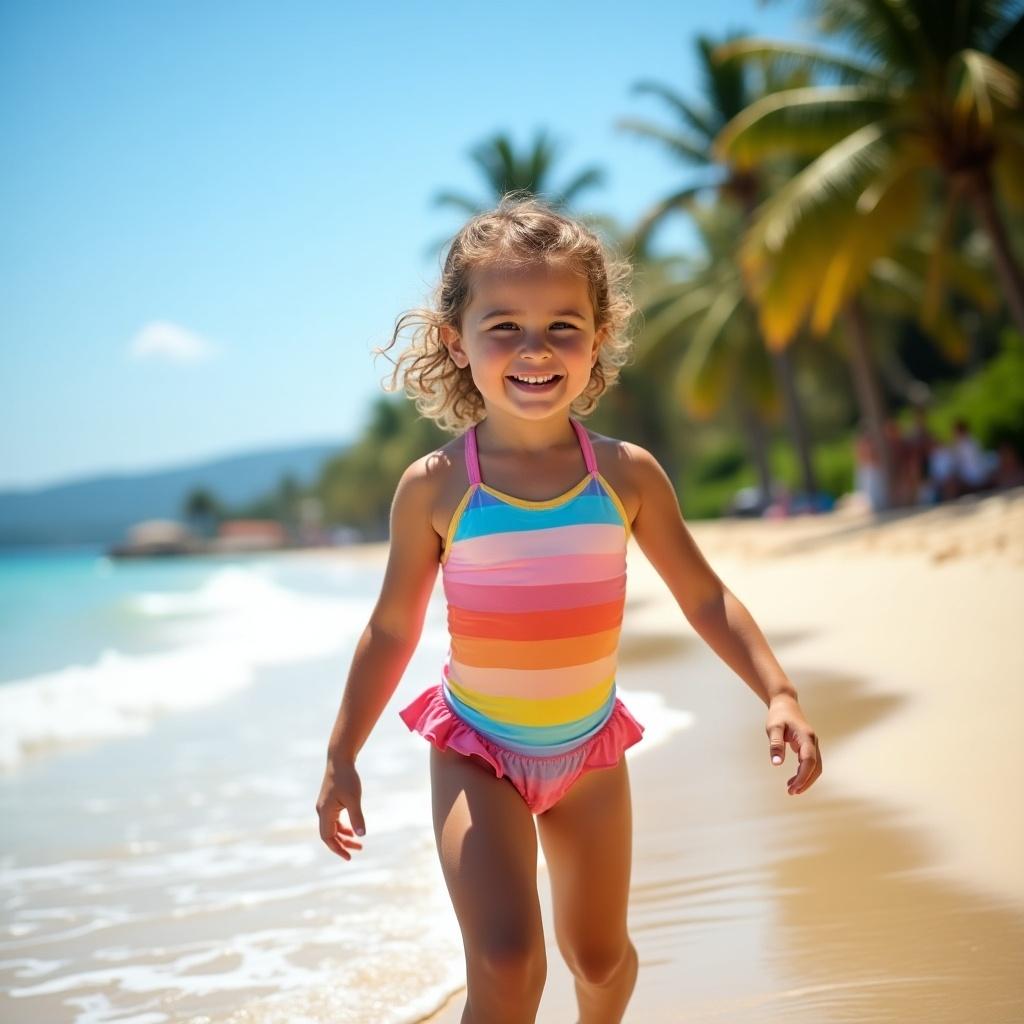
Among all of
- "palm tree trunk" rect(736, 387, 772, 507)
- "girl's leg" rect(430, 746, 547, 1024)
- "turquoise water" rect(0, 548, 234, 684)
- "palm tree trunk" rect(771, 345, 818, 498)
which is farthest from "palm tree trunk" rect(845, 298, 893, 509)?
"girl's leg" rect(430, 746, 547, 1024)

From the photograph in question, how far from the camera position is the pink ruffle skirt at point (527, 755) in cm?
239

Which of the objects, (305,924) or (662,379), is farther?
(662,379)

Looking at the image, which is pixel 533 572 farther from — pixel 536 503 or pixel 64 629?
pixel 64 629

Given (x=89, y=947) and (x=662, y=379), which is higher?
(x=662, y=379)

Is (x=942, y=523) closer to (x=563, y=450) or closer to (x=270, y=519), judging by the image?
(x=563, y=450)

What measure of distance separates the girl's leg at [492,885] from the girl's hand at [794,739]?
0.52 metres

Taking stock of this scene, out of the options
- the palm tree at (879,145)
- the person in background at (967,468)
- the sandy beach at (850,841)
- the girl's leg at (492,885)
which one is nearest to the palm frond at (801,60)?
the palm tree at (879,145)

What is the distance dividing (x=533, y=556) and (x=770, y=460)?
3512 cm

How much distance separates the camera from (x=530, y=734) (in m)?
2.44

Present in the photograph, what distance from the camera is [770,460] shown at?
3656 centimetres

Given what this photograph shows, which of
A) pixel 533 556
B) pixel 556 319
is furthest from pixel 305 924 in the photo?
pixel 556 319

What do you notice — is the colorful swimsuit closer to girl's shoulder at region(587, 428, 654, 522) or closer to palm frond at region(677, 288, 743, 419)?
girl's shoulder at region(587, 428, 654, 522)

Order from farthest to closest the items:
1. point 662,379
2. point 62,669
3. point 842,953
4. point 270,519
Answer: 1. point 270,519
2. point 662,379
3. point 62,669
4. point 842,953

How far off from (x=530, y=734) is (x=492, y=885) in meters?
0.36
